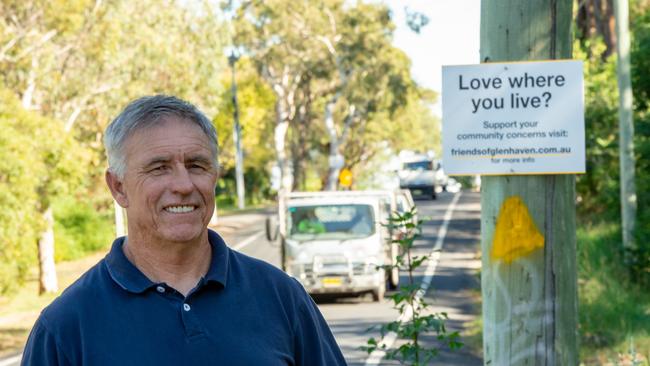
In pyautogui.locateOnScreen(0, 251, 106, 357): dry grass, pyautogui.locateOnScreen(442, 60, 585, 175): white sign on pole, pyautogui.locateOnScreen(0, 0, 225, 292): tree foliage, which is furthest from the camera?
pyautogui.locateOnScreen(0, 0, 225, 292): tree foliage

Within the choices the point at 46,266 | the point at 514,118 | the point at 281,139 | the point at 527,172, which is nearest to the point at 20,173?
the point at 46,266

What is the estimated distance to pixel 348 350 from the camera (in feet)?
56.4

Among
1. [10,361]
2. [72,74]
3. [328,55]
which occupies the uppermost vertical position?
[328,55]

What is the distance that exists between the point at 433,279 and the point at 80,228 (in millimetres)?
21345

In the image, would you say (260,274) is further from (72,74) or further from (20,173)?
(72,74)

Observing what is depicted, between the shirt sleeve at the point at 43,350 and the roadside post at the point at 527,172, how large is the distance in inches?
86.9

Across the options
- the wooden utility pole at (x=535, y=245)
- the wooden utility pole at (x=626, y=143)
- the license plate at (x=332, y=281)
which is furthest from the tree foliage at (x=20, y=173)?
the wooden utility pole at (x=535, y=245)

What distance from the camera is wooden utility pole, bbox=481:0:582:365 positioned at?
5.05 metres

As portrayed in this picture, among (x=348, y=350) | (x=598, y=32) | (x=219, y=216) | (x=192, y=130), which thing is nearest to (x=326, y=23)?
(x=219, y=216)

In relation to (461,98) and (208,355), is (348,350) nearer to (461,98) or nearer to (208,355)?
(461,98)

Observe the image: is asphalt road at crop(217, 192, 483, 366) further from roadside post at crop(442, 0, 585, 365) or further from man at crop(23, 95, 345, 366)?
man at crop(23, 95, 345, 366)

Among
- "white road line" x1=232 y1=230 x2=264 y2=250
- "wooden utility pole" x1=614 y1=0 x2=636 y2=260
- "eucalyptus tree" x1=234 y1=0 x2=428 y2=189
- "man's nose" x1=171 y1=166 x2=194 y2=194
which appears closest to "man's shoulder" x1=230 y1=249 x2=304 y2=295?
"man's nose" x1=171 y1=166 x2=194 y2=194

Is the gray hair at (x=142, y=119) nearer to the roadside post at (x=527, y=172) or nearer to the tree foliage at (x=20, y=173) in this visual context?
the roadside post at (x=527, y=172)

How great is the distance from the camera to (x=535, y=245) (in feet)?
16.6
